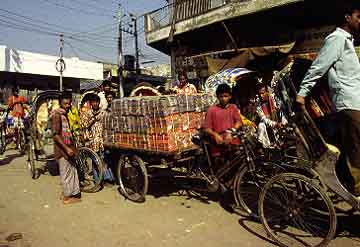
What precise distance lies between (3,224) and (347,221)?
15.5ft

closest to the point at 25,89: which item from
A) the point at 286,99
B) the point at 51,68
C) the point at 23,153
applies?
the point at 51,68

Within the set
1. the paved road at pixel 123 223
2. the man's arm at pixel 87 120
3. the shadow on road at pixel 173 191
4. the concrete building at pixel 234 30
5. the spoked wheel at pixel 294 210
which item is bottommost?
the paved road at pixel 123 223

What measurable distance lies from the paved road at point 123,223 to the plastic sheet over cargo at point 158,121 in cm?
98

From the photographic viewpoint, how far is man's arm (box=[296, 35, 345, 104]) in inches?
123

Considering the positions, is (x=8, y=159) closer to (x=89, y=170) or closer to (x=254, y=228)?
(x=89, y=170)

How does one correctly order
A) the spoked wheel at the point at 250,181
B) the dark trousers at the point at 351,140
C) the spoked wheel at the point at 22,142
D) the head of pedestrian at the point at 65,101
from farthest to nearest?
the spoked wheel at the point at 22,142 < the head of pedestrian at the point at 65,101 < the spoked wheel at the point at 250,181 < the dark trousers at the point at 351,140

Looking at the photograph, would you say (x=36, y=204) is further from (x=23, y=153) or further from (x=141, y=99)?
(x=23, y=153)

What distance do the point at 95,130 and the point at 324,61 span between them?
4505 mm

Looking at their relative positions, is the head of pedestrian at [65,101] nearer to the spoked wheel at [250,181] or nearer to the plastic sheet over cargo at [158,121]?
the plastic sheet over cargo at [158,121]

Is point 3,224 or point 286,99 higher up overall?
point 286,99

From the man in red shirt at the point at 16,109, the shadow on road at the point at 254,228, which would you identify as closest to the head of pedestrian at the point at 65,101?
the shadow on road at the point at 254,228

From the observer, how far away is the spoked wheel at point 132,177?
17.1 ft

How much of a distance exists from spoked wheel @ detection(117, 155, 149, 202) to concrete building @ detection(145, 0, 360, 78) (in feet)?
16.1

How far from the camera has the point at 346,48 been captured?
3.15 m
